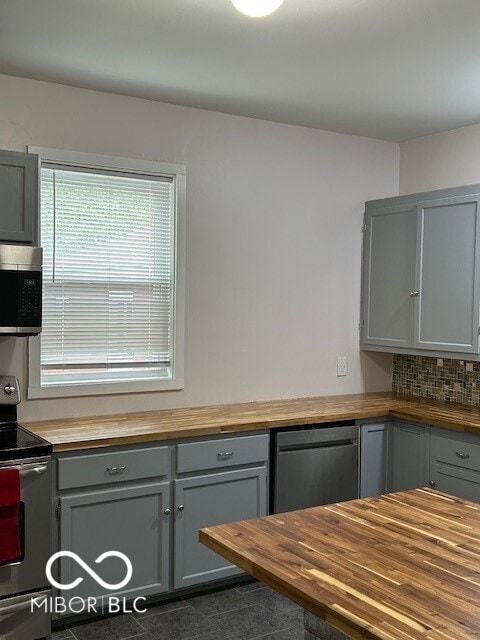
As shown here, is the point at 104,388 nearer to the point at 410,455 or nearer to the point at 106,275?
the point at 106,275

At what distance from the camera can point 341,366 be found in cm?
464

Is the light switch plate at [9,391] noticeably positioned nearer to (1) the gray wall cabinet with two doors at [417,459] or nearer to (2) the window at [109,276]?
(2) the window at [109,276]

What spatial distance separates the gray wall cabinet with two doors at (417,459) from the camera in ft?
12.1

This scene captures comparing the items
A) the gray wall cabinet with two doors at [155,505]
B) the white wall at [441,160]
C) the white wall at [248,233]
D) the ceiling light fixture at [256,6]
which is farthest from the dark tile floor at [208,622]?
the white wall at [441,160]

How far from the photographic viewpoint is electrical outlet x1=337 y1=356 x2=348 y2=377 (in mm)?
4633

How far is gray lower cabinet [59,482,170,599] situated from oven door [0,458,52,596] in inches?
5.8

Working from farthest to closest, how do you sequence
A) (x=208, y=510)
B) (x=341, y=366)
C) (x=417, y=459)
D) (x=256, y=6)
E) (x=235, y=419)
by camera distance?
1. (x=341, y=366)
2. (x=417, y=459)
3. (x=235, y=419)
4. (x=208, y=510)
5. (x=256, y=6)

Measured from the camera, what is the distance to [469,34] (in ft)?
9.28

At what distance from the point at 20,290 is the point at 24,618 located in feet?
4.68

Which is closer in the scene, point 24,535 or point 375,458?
point 24,535

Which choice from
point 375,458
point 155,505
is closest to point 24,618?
point 155,505

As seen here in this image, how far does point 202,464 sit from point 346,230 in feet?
6.55

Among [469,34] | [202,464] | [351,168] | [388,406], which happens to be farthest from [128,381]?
[469,34]

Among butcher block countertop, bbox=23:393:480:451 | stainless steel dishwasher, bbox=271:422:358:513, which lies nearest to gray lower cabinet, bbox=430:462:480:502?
butcher block countertop, bbox=23:393:480:451
